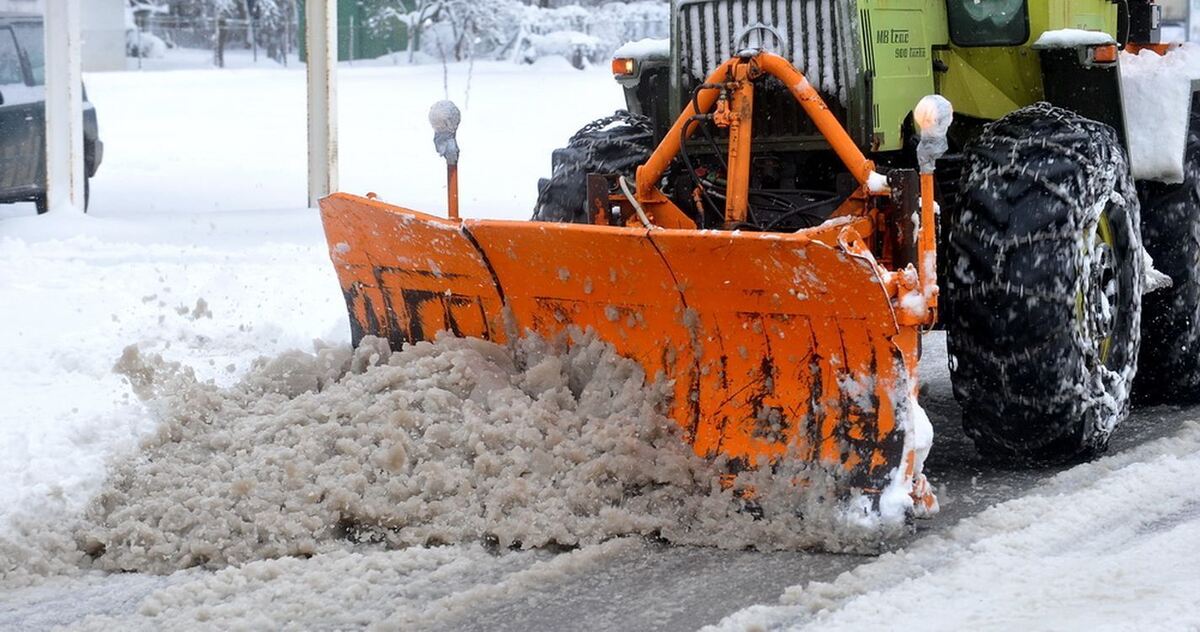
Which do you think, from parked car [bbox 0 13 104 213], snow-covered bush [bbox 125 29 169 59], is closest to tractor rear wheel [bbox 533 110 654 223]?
parked car [bbox 0 13 104 213]

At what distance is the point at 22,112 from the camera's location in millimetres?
12609

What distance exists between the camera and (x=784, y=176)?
18.9 feet

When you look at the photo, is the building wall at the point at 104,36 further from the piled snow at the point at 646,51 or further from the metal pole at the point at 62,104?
the piled snow at the point at 646,51

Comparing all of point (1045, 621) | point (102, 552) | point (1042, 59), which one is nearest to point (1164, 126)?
point (1042, 59)

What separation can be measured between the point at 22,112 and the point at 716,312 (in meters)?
9.35

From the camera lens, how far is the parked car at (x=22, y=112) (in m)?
12.4

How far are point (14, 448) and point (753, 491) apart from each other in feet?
8.02

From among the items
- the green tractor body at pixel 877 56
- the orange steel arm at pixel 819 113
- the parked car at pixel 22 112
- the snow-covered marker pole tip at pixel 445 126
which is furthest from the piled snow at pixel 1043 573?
the parked car at pixel 22 112

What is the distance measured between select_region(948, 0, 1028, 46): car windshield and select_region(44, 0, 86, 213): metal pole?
25.2 feet

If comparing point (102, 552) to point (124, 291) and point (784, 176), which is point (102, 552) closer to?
point (784, 176)

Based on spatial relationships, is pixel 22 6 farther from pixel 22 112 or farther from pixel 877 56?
pixel 877 56

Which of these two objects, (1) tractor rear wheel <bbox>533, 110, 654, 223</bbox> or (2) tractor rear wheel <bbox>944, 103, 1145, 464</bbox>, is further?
(1) tractor rear wheel <bbox>533, 110, 654, 223</bbox>

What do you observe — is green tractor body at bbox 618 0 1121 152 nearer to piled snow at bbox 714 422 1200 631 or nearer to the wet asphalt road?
the wet asphalt road

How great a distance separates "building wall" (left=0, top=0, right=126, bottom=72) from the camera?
27.2 meters
